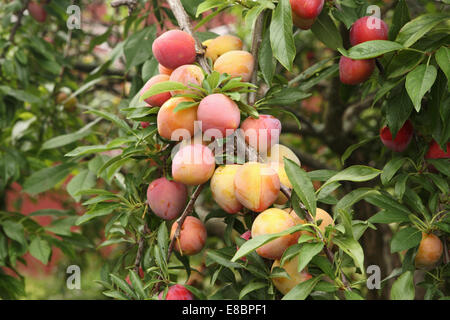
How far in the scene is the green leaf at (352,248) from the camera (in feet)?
1.72

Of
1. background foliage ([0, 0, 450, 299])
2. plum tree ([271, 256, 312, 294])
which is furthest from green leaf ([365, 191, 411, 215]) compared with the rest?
plum tree ([271, 256, 312, 294])

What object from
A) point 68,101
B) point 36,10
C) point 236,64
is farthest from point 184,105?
point 36,10

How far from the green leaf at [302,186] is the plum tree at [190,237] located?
8.5 inches

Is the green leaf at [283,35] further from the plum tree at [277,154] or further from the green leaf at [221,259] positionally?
the green leaf at [221,259]

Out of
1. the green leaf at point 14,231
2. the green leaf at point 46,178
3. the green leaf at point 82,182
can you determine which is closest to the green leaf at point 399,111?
the green leaf at point 82,182

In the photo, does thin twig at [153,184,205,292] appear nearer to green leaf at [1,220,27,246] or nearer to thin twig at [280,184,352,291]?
thin twig at [280,184,352,291]

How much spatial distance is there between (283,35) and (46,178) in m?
0.93

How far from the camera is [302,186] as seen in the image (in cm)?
61

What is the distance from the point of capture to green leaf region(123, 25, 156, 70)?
3.76 feet

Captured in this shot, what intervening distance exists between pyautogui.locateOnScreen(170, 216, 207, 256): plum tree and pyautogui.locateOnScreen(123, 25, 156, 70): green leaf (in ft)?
1.76

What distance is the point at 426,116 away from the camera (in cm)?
87

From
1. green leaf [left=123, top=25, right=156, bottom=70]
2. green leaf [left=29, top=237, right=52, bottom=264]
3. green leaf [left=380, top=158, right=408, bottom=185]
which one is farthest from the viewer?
green leaf [left=29, top=237, right=52, bottom=264]
